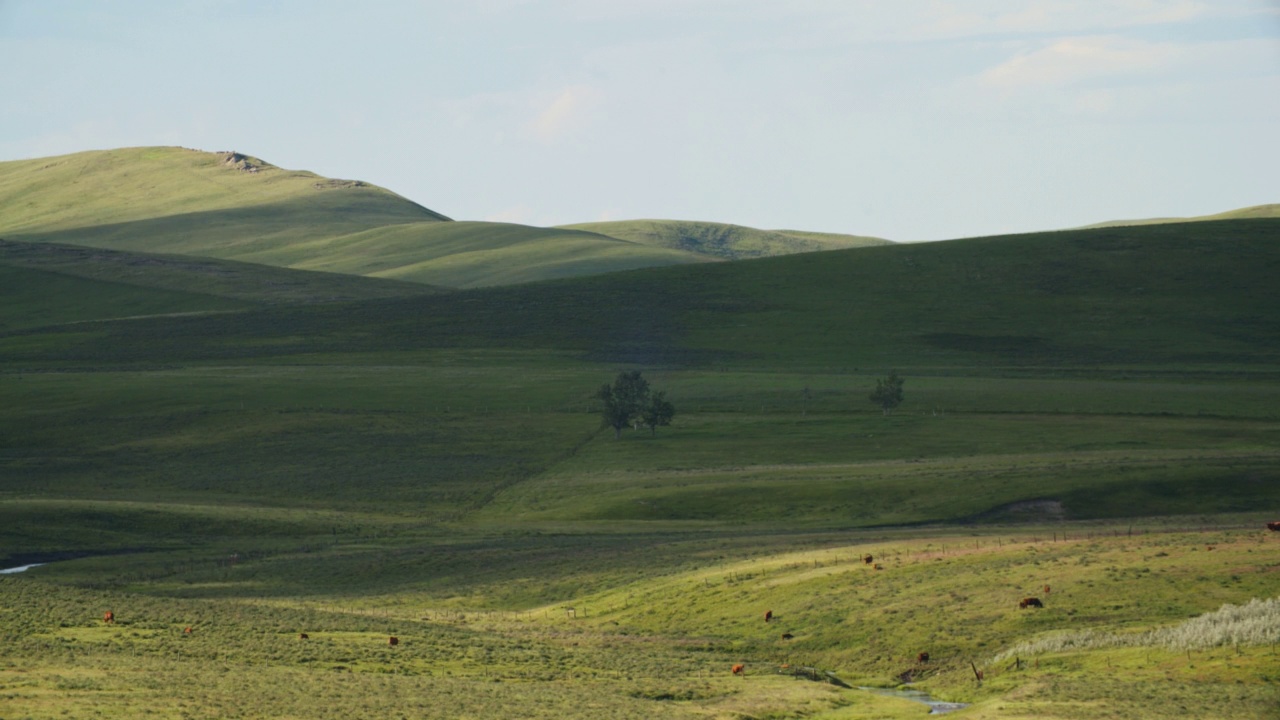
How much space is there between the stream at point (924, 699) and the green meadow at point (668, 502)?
0.37 metres

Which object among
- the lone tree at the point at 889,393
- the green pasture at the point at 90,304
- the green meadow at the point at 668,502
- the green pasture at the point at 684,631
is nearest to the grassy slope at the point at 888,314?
the green meadow at the point at 668,502

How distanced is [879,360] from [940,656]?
101 metres

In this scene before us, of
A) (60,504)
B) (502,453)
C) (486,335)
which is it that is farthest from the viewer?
(486,335)

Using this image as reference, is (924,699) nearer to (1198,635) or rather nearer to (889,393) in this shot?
(1198,635)

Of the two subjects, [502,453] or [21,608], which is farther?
[502,453]

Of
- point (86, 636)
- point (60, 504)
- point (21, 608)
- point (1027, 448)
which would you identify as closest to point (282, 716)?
point (86, 636)

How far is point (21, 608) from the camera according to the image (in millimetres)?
42094

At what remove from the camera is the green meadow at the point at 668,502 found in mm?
35312

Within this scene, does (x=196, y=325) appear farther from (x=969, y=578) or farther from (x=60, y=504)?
(x=969, y=578)

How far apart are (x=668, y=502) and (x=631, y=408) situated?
26152mm

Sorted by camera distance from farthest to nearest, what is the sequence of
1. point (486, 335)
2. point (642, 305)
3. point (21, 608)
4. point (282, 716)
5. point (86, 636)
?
point (642, 305), point (486, 335), point (21, 608), point (86, 636), point (282, 716)

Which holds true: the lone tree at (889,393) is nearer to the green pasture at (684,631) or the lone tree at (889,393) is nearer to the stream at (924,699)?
the green pasture at (684,631)

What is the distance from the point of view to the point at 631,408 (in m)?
99.8

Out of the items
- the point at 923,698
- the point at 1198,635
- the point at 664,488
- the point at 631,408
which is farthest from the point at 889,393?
the point at 923,698
